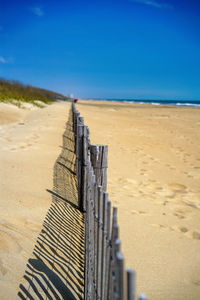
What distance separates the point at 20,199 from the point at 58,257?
5.00ft

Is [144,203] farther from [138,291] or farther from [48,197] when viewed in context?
[138,291]

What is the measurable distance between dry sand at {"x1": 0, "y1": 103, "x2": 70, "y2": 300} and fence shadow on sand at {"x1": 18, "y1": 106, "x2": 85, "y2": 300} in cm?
9

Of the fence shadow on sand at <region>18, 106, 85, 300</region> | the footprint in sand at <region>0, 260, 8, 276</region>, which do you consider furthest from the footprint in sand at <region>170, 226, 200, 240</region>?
the footprint in sand at <region>0, 260, 8, 276</region>

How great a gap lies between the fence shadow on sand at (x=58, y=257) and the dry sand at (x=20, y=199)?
0.29ft

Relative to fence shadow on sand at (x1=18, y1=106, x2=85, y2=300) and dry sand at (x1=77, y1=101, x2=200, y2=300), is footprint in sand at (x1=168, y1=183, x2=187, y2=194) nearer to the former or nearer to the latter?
dry sand at (x1=77, y1=101, x2=200, y2=300)

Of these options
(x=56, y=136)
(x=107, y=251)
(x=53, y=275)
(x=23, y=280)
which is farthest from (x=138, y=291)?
(x=56, y=136)

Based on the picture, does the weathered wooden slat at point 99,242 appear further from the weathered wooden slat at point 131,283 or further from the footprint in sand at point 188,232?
the footprint in sand at point 188,232

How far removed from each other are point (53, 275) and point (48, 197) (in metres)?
1.69

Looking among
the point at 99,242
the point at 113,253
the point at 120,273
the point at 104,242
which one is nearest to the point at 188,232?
the point at 99,242

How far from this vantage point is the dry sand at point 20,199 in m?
2.30

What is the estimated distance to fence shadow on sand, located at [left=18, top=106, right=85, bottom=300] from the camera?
2062mm

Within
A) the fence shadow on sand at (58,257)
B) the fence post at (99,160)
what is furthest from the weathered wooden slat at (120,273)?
the fence post at (99,160)

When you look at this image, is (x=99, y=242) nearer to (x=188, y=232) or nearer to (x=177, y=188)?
(x=188, y=232)

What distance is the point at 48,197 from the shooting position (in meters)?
3.81
